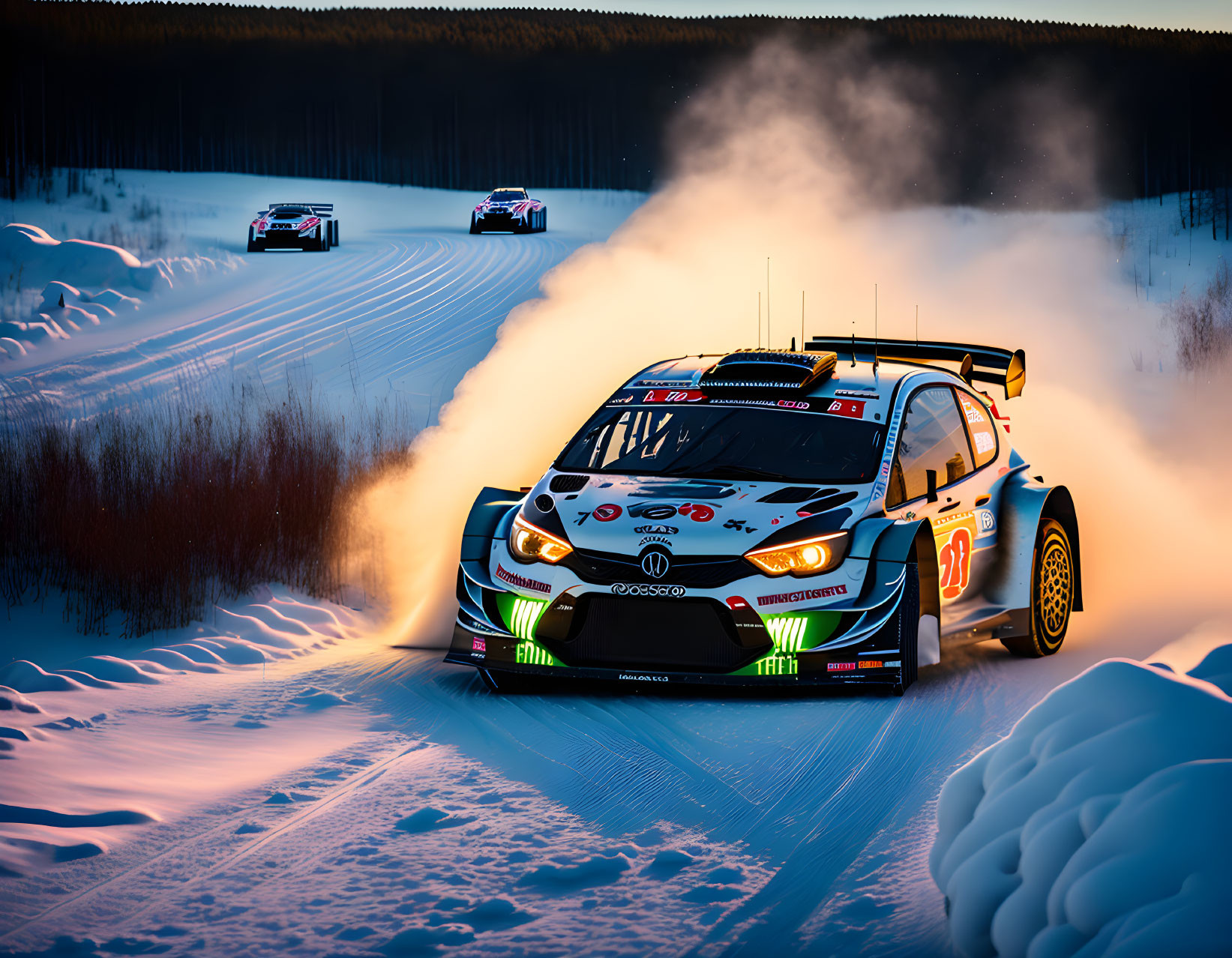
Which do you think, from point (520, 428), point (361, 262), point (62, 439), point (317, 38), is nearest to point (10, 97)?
Result: point (317, 38)

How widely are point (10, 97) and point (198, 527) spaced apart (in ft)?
230

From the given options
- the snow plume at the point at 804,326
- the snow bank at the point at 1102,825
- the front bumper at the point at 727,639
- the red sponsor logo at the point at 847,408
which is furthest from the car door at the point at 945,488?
the snow bank at the point at 1102,825

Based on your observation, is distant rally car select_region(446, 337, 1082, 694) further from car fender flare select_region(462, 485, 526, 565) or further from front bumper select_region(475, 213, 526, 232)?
front bumper select_region(475, 213, 526, 232)

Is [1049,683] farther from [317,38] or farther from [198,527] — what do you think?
[317,38]

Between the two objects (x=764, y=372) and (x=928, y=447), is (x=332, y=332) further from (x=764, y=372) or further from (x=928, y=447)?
(x=928, y=447)

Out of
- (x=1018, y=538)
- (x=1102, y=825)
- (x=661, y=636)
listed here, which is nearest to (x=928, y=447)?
(x=1018, y=538)

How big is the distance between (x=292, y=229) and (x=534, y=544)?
1113 inches

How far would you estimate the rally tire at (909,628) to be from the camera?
7465 mm

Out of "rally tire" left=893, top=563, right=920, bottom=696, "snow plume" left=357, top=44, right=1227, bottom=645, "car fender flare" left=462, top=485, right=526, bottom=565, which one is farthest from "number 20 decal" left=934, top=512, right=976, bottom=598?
"car fender flare" left=462, top=485, right=526, bottom=565

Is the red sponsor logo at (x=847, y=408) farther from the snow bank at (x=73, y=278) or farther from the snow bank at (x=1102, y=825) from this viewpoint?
the snow bank at (x=73, y=278)

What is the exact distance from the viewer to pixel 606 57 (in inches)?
3388

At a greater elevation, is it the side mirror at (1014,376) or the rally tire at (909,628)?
the side mirror at (1014,376)

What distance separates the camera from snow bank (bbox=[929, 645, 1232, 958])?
374 centimetres

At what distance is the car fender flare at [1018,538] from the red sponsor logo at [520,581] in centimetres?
261
